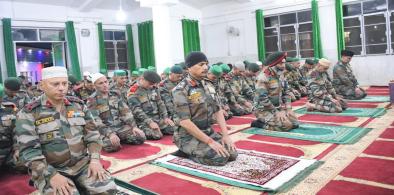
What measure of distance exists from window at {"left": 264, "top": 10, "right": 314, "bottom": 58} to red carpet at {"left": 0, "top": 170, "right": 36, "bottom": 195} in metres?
8.33

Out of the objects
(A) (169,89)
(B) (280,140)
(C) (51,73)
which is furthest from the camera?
(A) (169,89)

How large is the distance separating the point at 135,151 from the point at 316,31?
6.97m

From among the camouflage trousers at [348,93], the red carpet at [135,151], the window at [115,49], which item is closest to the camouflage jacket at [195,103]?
the red carpet at [135,151]

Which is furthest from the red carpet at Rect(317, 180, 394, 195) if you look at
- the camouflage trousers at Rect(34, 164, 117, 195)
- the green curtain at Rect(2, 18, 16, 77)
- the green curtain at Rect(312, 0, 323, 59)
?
the green curtain at Rect(2, 18, 16, 77)

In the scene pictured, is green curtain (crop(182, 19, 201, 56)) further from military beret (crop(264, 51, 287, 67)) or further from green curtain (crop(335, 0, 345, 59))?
military beret (crop(264, 51, 287, 67))

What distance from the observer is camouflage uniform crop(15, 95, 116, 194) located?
200cm

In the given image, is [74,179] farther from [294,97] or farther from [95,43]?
[95,43]

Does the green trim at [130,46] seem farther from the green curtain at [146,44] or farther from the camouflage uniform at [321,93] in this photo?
the camouflage uniform at [321,93]

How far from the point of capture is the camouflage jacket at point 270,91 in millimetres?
4352

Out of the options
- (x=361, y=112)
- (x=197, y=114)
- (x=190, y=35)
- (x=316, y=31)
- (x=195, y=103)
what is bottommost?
(x=361, y=112)

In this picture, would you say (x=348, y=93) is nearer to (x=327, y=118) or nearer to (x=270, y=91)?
(x=327, y=118)

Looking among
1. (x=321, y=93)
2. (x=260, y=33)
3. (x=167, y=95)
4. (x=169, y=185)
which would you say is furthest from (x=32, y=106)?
(x=260, y=33)

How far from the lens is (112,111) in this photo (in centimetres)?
414

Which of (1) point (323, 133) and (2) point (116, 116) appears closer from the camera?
(1) point (323, 133)
